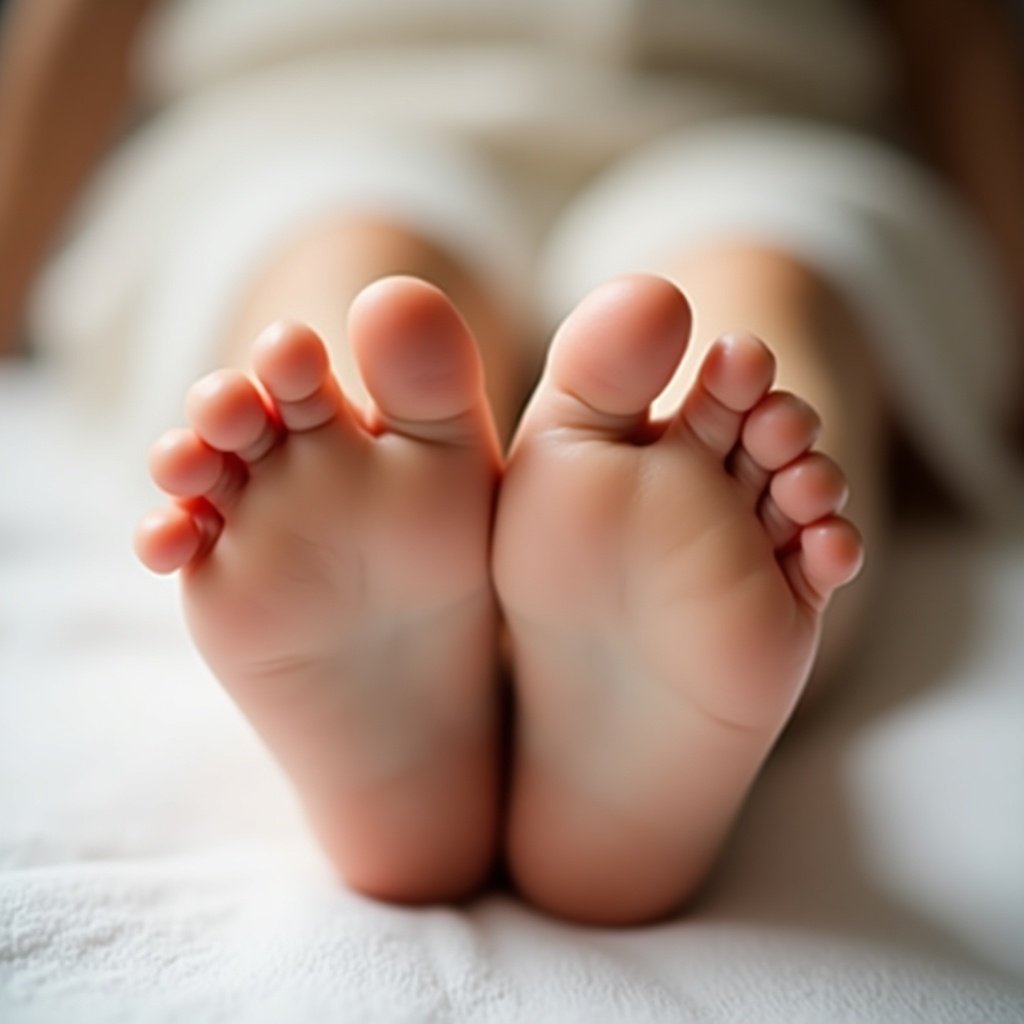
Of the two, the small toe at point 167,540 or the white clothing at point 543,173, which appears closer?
the small toe at point 167,540

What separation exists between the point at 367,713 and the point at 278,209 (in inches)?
15.8

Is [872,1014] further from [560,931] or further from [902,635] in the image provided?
[902,635]

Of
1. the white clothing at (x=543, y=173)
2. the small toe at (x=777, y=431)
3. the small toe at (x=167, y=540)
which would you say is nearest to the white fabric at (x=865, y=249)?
the white clothing at (x=543, y=173)

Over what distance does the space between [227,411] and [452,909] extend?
209 millimetres

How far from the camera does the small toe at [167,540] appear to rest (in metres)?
0.41

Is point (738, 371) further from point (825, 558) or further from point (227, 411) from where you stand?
point (227, 411)

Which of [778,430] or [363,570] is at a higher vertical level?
[778,430]

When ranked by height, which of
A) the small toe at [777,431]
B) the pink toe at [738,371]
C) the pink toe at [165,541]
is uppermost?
the pink toe at [738,371]

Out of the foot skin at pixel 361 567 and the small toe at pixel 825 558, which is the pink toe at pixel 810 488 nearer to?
the small toe at pixel 825 558

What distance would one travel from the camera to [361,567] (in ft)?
1.44

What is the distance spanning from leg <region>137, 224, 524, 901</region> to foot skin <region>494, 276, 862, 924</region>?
0.9 inches

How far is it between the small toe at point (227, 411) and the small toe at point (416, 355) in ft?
0.13

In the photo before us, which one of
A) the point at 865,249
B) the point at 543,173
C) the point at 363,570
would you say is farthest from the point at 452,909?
the point at 543,173

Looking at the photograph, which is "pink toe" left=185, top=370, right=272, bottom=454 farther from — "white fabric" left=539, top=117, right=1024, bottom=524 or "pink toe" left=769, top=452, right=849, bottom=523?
"white fabric" left=539, top=117, right=1024, bottom=524
